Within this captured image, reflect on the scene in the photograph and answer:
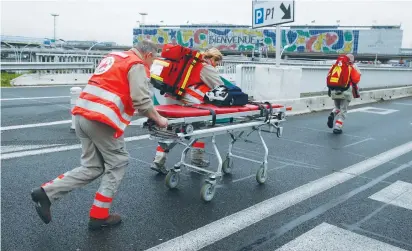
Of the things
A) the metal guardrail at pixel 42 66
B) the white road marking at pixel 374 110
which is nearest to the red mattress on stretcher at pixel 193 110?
the white road marking at pixel 374 110

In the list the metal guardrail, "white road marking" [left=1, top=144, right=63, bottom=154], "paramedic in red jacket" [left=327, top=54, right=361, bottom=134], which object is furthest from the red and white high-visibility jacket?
the metal guardrail


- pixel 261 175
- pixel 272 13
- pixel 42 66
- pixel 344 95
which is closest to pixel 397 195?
pixel 261 175

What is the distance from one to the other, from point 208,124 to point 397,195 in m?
2.74

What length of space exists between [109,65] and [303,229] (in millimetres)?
2596

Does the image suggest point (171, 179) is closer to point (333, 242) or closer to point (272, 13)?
point (333, 242)

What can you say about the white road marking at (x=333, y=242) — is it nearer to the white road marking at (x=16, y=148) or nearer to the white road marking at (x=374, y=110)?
the white road marking at (x=16, y=148)

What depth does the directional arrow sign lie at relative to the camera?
1192cm

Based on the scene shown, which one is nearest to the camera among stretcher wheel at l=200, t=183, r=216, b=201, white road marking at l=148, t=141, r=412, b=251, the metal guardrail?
white road marking at l=148, t=141, r=412, b=251

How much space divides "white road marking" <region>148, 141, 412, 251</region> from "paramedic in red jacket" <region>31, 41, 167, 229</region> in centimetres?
81

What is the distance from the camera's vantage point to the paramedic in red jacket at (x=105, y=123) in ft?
13.1

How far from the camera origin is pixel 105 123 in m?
3.97

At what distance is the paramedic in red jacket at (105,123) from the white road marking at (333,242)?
1.78 meters

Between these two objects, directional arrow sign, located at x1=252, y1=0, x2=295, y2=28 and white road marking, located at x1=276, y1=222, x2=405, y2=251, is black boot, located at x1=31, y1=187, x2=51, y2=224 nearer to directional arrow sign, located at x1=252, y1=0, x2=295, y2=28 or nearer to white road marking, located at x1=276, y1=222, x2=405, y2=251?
white road marking, located at x1=276, y1=222, x2=405, y2=251

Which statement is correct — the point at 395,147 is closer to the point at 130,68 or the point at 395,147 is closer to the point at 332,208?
the point at 332,208
